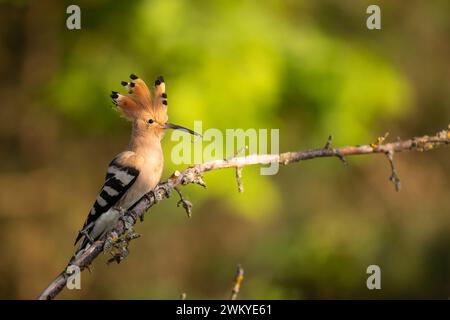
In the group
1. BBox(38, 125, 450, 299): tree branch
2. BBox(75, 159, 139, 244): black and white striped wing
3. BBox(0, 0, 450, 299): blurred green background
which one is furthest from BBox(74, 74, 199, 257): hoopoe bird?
BBox(0, 0, 450, 299): blurred green background

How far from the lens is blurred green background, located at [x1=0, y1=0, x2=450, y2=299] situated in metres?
7.89

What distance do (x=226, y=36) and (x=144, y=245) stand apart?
2.79 m

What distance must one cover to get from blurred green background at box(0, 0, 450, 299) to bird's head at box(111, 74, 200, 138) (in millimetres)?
3074

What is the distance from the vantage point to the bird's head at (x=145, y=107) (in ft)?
13.3

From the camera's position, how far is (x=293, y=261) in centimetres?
762

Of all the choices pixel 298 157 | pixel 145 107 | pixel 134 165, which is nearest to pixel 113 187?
pixel 134 165

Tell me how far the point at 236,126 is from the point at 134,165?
359 cm

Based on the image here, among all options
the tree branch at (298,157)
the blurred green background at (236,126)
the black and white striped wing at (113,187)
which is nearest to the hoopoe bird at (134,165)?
the black and white striped wing at (113,187)

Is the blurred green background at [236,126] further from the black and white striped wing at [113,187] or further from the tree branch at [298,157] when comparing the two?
the tree branch at [298,157]

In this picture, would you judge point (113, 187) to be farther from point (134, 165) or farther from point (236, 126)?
point (236, 126)

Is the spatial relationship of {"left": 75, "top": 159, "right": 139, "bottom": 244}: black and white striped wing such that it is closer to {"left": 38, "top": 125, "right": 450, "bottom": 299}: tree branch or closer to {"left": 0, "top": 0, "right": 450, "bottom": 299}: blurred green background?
{"left": 38, "top": 125, "right": 450, "bottom": 299}: tree branch

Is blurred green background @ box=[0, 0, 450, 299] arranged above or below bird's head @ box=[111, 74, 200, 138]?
above
